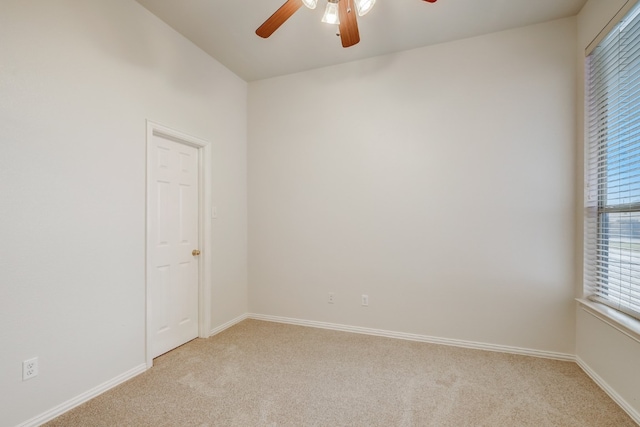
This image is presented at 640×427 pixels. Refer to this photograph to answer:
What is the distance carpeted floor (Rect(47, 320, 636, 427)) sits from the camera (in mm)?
1792

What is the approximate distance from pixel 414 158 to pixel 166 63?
8.28 feet

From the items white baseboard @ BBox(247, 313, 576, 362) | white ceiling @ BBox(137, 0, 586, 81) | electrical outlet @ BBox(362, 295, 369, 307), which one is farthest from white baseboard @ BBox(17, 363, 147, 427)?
white ceiling @ BBox(137, 0, 586, 81)

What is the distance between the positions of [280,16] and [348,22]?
1.43 feet

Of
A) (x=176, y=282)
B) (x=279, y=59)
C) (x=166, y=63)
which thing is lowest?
(x=176, y=282)

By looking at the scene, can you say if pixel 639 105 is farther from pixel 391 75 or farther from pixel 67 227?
pixel 67 227

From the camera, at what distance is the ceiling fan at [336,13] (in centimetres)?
173

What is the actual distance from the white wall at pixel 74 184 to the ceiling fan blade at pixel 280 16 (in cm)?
120

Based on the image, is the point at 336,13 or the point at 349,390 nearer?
the point at 336,13

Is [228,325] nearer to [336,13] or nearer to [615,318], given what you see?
[336,13]

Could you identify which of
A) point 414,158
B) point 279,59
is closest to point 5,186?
point 279,59

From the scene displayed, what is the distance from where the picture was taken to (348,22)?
6.07 ft

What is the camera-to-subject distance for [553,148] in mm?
2555

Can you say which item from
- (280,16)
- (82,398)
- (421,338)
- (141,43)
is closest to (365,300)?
(421,338)

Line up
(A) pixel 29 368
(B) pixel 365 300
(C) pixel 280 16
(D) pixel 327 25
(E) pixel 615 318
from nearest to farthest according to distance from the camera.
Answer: (A) pixel 29 368, (C) pixel 280 16, (E) pixel 615 318, (D) pixel 327 25, (B) pixel 365 300
